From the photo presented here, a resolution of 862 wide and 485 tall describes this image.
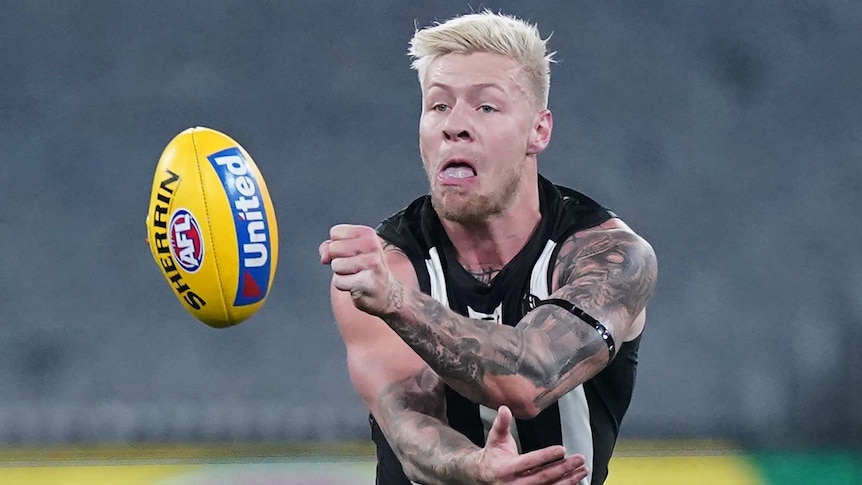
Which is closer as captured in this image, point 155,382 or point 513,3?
point 155,382

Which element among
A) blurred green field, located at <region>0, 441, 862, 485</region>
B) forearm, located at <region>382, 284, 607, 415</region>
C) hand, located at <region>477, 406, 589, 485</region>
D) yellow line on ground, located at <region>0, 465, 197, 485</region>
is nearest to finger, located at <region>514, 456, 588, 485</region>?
hand, located at <region>477, 406, 589, 485</region>

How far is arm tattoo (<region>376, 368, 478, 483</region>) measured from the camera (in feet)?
6.19

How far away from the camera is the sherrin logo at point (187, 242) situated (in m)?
2.32

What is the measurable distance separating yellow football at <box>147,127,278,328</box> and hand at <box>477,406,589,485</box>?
80cm

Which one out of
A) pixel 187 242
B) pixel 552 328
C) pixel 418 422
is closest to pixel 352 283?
pixel 552 328

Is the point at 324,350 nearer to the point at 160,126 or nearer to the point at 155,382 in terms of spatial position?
the point at 155,382

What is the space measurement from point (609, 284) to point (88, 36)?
11.7ft

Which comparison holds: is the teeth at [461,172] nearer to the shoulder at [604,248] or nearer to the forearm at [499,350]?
the shoulder at [604,248]

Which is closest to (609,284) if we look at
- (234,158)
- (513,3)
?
(234,158)

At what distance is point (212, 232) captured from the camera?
7.63 feet

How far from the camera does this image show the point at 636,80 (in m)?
5.06

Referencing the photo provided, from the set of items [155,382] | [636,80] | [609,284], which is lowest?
[155,382]

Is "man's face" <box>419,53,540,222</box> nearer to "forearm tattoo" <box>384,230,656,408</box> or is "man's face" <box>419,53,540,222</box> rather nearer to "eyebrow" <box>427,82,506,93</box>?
"eyebrow" <box>427,82,506,93</box>

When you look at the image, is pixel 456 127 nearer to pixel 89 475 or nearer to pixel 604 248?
pixel 604 248
